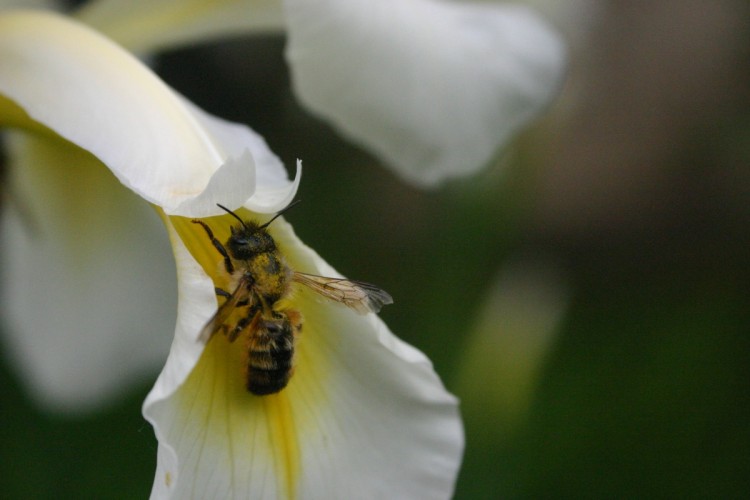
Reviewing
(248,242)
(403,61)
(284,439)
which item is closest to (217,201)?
(248,242)

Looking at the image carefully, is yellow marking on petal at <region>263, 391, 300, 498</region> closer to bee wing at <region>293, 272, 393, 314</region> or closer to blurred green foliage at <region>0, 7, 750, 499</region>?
bee wing at <region>293, 272, 393, 314</region>

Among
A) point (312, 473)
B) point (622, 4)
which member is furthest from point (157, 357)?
point (622, 4)

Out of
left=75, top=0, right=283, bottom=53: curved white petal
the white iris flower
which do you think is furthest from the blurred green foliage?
left=75, top=0, right=283, bottom=53: curved white petal

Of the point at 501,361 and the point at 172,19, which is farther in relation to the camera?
the point at 501,361

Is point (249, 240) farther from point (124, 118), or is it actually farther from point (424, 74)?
point (424, 74)

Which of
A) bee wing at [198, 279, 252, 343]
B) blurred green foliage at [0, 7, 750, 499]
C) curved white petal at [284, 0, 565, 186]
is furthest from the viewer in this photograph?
blurred green foliage at [0, 7, 750, 499]

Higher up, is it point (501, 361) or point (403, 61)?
point (403, 61)
